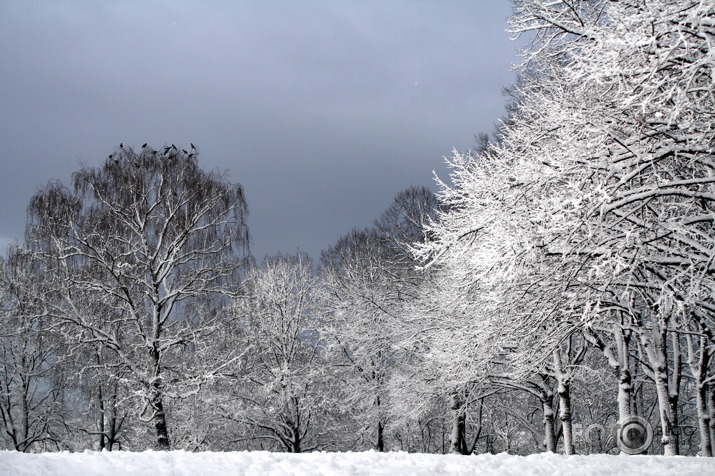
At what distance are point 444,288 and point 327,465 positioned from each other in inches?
485

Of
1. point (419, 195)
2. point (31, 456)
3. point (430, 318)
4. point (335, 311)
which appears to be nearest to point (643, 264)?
point (31, 456)

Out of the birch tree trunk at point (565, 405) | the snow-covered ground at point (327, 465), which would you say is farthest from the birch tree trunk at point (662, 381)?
the snow-covered ground at point (327, 465)

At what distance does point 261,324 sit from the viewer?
26016 mm

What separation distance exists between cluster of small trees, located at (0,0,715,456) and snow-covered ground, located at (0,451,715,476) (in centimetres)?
204

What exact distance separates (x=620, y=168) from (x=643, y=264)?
1460 millimetres

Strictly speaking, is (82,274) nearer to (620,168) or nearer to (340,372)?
(340,372)

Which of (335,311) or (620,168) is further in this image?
(335,311)

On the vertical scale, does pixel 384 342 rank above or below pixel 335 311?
below

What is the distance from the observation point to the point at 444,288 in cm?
1992

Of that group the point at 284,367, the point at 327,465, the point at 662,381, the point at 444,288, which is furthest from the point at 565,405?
the point at 284,367

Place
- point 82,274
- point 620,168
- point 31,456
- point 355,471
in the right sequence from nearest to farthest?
point 355,471
point 31,456
point 620,168
point 82,274

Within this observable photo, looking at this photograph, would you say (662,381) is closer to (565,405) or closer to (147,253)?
(565,405)

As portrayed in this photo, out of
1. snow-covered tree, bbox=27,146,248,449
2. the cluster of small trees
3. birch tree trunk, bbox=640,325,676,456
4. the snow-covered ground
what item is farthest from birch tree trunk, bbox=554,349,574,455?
snow-covered tree, bbox=27,146,248,449

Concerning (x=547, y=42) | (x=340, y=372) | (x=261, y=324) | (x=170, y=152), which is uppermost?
(x=170, y=152)
